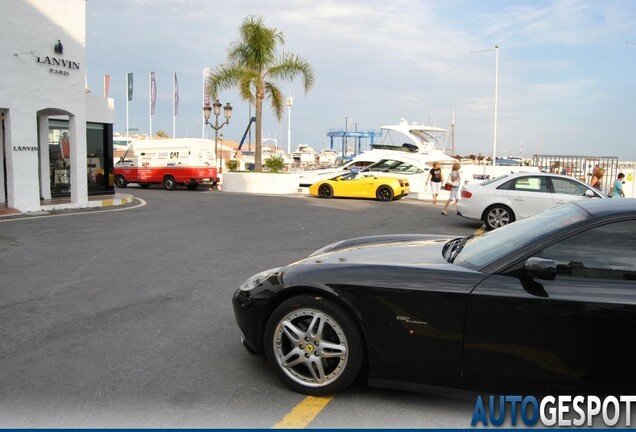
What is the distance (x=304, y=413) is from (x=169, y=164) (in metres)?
25.3

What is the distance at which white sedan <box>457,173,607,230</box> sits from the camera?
1178 cm

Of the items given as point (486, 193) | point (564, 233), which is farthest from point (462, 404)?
point (486, 193)

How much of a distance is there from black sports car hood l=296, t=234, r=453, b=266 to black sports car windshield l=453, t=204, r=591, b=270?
7.8 inches

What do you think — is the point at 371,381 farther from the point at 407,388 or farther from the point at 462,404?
the point at 462,404

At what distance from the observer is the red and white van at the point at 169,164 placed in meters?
26.7

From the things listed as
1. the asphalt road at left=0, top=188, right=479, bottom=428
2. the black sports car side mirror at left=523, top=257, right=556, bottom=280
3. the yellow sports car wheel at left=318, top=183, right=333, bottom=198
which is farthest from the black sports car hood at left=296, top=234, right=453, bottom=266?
the yellow sports car wheel at left=318, top=183, right=333, bottom=198

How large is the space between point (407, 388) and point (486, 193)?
9.54 m

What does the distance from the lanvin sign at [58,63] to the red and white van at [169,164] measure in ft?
39.9

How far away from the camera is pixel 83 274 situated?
6.98 metres

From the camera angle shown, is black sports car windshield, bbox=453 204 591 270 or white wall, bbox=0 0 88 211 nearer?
black sports car windshield, bbox=453 204 591 270

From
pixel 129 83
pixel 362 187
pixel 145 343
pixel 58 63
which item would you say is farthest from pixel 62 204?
pixel 129 83

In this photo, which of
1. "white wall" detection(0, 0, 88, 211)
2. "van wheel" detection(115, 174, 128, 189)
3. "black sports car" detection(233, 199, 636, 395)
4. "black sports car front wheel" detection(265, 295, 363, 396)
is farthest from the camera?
"van wheel" detection(115, 174, 128, 189)

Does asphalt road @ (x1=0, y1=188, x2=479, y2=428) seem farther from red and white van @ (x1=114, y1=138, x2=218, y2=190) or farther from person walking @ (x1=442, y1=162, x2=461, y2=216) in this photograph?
red and white van @ (x1=114, y1=138, x2=218, y2=190)

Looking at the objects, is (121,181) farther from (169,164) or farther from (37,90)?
(37,90)
